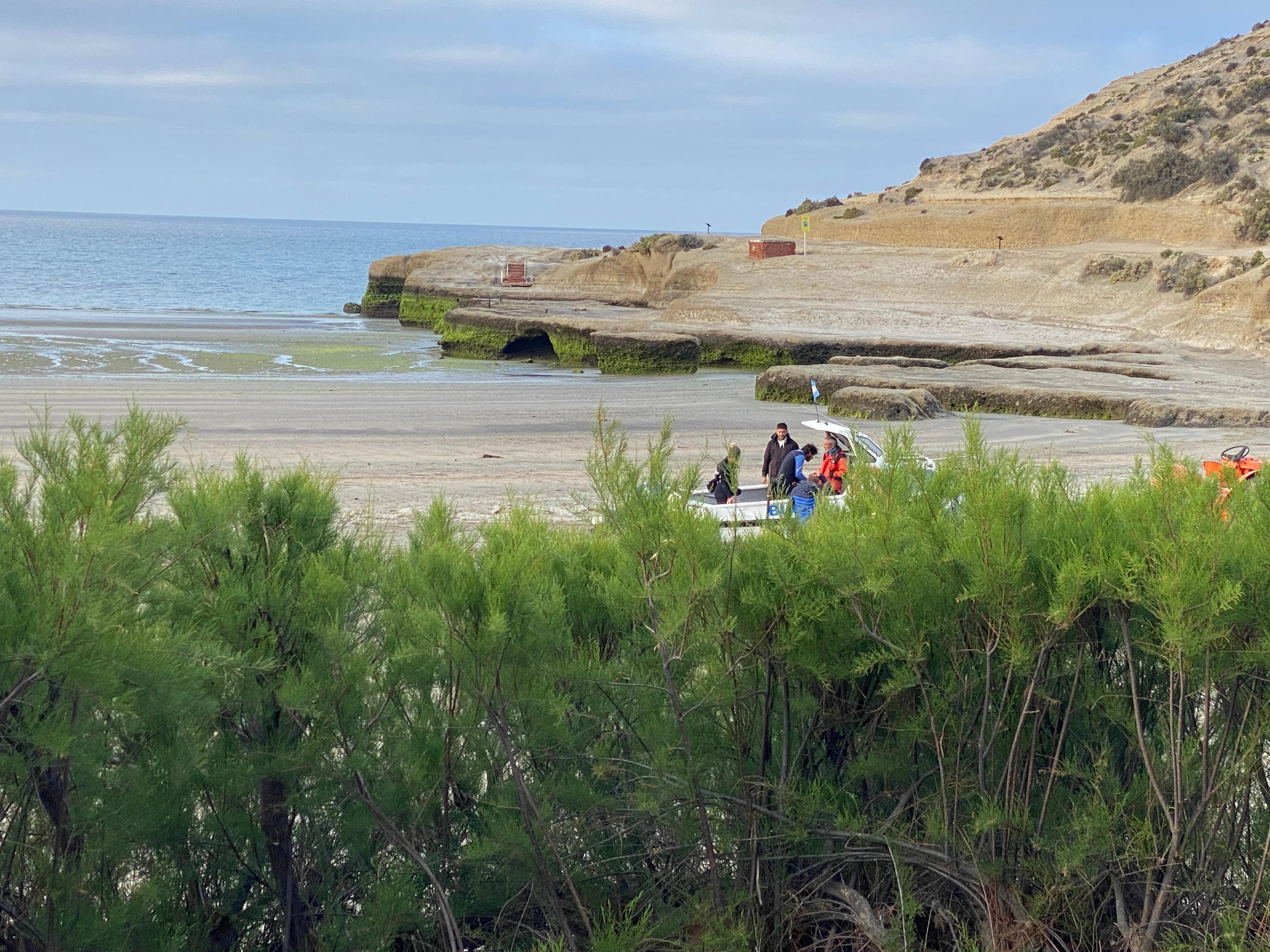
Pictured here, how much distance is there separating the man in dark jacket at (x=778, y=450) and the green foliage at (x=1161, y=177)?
44.8m

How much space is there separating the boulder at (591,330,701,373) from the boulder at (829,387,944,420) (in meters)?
12.1

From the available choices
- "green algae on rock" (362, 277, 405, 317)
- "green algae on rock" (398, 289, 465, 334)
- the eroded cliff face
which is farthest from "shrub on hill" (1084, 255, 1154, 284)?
"green algae on rock" (362, 277, 405, 317)

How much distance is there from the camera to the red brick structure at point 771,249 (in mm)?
49719

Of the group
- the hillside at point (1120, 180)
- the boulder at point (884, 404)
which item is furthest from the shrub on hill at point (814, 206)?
the boulder at point (884, 404)

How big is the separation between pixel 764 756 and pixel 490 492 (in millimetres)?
11651

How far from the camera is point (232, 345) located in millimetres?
42562

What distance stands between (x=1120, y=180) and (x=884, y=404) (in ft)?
123

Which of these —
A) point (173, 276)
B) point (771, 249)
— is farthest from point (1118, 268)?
point (173, 276)

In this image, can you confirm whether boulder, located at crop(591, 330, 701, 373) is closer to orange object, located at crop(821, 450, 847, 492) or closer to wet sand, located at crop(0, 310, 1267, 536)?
wet sand, located at crop(0, 310, 1267, 536)

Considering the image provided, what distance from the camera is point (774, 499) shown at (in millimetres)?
4832

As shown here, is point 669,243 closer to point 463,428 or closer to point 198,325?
point 198,325

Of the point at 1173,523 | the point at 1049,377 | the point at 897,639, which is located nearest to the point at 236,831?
the point at 897,639

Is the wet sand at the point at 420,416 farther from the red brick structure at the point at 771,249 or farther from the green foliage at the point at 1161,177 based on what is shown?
the green foliage at the point at 1161,177

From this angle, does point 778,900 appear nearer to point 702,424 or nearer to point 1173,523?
point 1173,523
